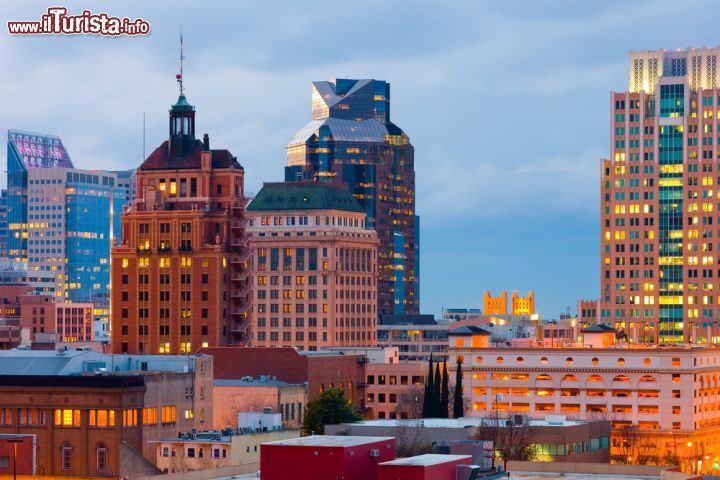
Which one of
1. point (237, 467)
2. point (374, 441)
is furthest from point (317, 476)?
point (237, 467)

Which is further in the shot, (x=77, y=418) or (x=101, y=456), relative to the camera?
(x=77, y=418)

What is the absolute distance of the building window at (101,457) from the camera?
557 ft

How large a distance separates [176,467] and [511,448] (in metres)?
34.2

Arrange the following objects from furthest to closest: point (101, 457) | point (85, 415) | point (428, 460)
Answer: point (85, 415) → point (101, 457) → point (428, 460)

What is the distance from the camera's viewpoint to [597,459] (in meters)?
198

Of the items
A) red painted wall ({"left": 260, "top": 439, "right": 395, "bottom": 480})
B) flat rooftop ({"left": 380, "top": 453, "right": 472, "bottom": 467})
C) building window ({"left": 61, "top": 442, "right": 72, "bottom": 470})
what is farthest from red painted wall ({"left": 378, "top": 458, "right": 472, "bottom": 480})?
building window ({"left": 61, "top": 442, "right": 72, "bottom": 470})

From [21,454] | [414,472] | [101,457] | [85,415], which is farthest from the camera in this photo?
[85,415]

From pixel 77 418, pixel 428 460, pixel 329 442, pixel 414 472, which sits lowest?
pixel 77 418

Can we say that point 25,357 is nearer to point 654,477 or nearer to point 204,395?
point 204,395

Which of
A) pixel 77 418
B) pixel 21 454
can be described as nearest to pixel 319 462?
pixel 21 454

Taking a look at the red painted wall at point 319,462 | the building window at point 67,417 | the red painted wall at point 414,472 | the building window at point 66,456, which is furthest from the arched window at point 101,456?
the red painted wall at point 414,472

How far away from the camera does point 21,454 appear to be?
167250mm

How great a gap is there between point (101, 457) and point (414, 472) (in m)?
65.3

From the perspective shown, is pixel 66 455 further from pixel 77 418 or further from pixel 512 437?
pixel 512 437
